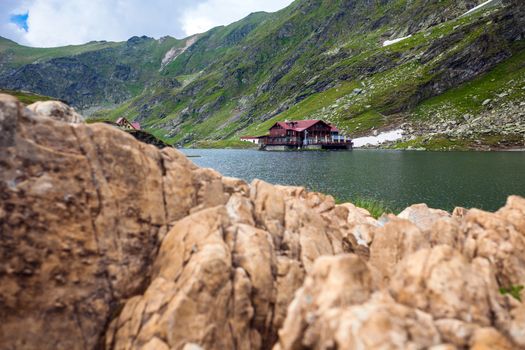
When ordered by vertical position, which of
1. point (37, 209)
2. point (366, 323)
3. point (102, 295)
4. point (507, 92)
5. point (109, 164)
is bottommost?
point (102, 295)

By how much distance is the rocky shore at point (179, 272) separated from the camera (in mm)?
9484

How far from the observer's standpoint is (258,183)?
19.2 m

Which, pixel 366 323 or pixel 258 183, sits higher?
pixel 258 183

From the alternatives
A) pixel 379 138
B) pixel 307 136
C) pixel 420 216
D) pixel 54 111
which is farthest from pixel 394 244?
pixel 307 136

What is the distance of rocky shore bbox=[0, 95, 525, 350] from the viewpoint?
373 inches

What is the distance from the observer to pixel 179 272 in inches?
493

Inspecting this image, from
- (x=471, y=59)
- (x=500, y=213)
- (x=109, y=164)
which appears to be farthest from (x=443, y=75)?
(x=109, y=164)

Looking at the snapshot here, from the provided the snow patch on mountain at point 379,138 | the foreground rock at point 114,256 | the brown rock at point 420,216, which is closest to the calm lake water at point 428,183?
the brown rock at point 420,216

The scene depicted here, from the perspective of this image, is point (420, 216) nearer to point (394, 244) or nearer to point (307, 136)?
point (394, 244)

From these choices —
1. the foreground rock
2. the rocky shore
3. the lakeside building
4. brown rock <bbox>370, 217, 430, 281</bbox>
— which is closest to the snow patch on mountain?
the lakeside building

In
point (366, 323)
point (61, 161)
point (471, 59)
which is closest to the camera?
point (366, 323)

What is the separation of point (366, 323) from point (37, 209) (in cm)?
1200

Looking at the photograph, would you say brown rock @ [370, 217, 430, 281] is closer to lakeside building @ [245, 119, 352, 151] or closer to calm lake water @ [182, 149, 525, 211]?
calm lake water @ [182, 149, 525, 211]

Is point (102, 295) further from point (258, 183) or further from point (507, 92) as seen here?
point (507, 92)
